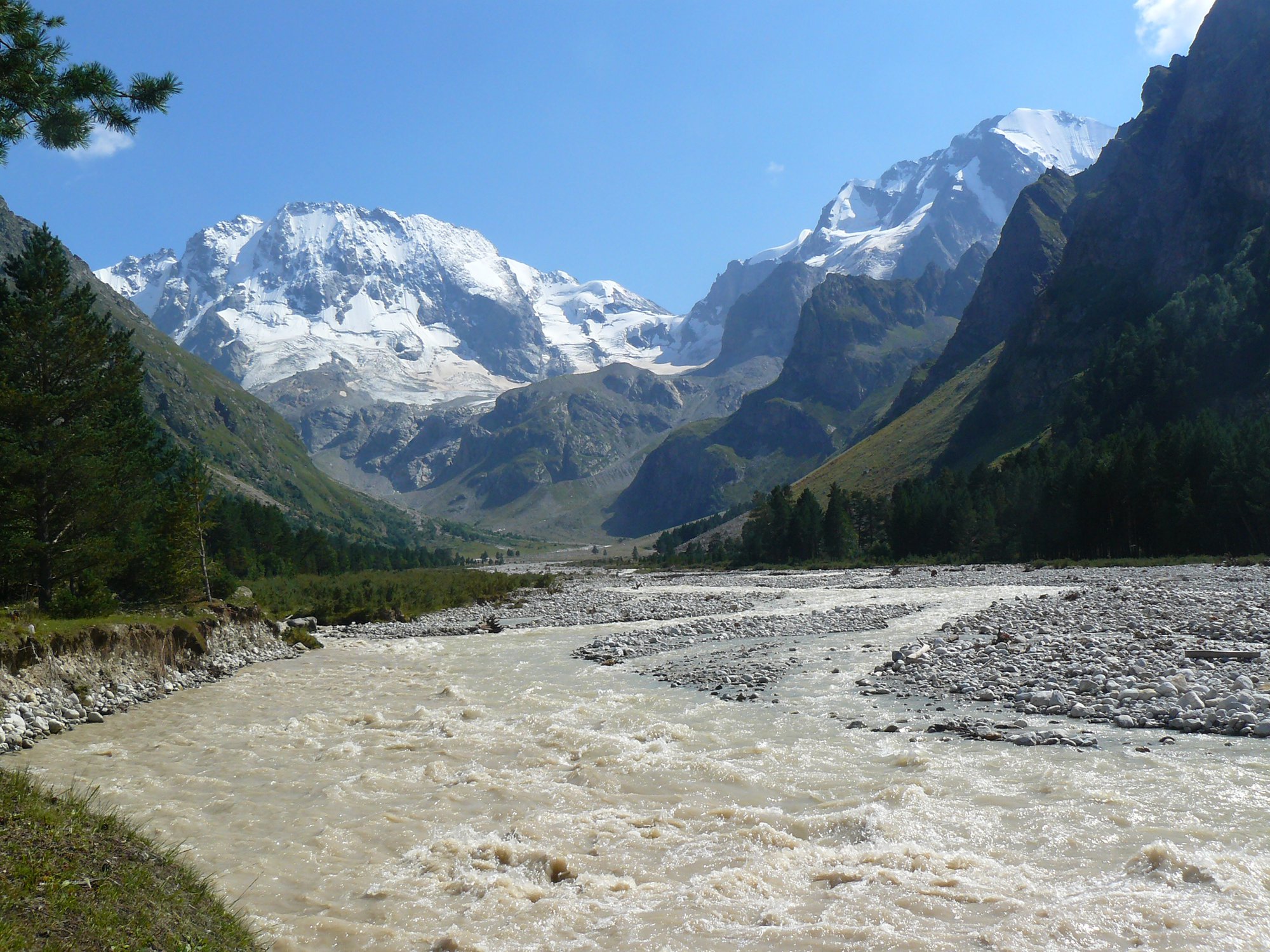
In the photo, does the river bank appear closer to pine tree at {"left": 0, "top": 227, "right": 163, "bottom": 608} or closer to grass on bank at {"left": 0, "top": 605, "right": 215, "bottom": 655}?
grass on bank at {"left": 0, "top": 605, "right": 215, "bottom": 655}

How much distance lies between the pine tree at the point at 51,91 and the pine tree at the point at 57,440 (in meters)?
19.9

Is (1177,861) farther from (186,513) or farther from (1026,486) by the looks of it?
(1026,486)

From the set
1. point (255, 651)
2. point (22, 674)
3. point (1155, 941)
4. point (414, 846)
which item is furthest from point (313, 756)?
point (255, 651)

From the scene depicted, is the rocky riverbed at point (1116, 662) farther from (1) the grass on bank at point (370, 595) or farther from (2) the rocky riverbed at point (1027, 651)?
(1) the grass on bank at point (370, 595)

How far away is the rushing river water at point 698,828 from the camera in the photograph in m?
9.02

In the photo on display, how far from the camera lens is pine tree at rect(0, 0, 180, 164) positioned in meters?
11.2

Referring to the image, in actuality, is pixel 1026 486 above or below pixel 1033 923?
above

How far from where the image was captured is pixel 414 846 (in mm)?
11883

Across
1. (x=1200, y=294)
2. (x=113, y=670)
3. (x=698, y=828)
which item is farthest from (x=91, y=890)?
(x=1200, y=294)

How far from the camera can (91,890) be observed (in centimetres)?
702

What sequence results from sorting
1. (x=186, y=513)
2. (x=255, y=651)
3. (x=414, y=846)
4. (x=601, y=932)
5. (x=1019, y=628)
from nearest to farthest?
(x=601, y=932)
(x=414, y=846)
(x=1019, y=628)
(x=255, y=651)
(x=186, y=513)

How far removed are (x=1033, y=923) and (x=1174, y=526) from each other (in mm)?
85162

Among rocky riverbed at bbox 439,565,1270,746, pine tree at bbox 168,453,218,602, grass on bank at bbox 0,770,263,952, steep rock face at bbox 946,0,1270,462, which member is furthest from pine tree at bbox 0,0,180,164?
steep rock face at bbox 946,0,1270,462

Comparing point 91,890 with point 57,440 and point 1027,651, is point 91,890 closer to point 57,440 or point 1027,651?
point 1027,651
